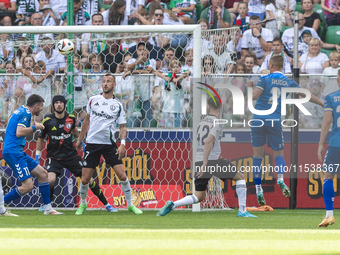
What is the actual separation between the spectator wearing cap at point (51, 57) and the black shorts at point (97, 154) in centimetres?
239

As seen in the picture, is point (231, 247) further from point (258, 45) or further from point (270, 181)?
point (258, 45)

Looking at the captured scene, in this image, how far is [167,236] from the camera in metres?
4.92

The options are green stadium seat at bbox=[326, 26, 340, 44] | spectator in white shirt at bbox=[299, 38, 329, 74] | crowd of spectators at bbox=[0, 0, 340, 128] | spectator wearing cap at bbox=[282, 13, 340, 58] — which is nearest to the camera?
crowd of spectators at bbox=[0, 0, 340, 128]

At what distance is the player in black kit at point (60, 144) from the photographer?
8.55 metres

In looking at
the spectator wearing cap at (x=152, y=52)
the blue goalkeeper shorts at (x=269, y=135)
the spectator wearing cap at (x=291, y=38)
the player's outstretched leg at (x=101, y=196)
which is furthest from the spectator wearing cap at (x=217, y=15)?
the player's outstretched leg at (x=101, y=196)

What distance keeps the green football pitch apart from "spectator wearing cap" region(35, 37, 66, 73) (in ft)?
12.2

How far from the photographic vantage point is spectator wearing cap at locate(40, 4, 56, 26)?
12672mm

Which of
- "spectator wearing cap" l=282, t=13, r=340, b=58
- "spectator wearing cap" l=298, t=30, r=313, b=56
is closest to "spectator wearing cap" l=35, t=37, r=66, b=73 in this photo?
"spectator wearing cap" l=282, t=13, r=340, b=58

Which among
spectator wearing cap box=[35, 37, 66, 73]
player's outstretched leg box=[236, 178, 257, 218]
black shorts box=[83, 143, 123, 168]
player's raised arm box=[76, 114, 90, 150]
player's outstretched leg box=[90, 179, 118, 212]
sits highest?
spectator wearing cap box=[35, 37, 66, 73]

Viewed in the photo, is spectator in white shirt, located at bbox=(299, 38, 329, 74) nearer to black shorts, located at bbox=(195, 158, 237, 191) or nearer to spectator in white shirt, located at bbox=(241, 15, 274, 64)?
spectator in white shirt, located at bbox=(241, 15, 274, 64)

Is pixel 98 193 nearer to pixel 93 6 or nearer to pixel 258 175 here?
pixel 258 175

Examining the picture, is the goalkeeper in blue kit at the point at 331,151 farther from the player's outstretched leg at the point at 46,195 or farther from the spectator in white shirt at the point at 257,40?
the spectator in white shirt at the point at 257,40

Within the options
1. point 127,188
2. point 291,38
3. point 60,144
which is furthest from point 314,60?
point 60,144

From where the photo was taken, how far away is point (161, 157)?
31.0 feet
